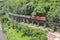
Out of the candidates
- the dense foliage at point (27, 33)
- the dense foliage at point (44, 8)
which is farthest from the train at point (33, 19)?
the dense foliage at point (27, 33)

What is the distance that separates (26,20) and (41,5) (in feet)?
6.80

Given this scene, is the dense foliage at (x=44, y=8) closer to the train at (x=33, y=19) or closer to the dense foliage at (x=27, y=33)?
the train at (x=33, y=19)

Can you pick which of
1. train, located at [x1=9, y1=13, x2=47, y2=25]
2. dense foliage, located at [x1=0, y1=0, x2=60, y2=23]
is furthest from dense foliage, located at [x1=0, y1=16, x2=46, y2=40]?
dense foliage, located at [x1=0, y1=0, x2=60, y2=23]

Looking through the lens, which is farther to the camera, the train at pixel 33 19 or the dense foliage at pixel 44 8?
the train at pixel 33 19

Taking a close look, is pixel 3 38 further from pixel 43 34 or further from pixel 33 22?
pixel 43 34

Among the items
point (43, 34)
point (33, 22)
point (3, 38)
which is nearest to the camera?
point (43, 34)

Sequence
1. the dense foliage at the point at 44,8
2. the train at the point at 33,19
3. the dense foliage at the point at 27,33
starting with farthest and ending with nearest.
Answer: the train at the point at 33,19
the dense foliage at the point at 44,8
the dense foliage at the point at 27,33

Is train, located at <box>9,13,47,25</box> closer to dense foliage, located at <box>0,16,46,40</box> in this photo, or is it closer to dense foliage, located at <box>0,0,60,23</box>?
dense foliage, located at <box>0,0,60,23</box>

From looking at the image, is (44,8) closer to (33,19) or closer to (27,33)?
(33,19)

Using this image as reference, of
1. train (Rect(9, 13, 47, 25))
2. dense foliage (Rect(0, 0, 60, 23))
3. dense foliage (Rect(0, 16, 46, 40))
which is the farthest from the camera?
train (Rect(9, 13, 47, 25))

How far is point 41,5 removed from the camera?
13.0 meters

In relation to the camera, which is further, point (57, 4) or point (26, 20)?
point (26, 20)

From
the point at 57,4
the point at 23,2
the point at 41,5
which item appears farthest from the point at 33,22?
the point at 23,2

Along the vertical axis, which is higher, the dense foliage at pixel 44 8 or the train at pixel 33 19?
the dense foliage at pixel 44 8
